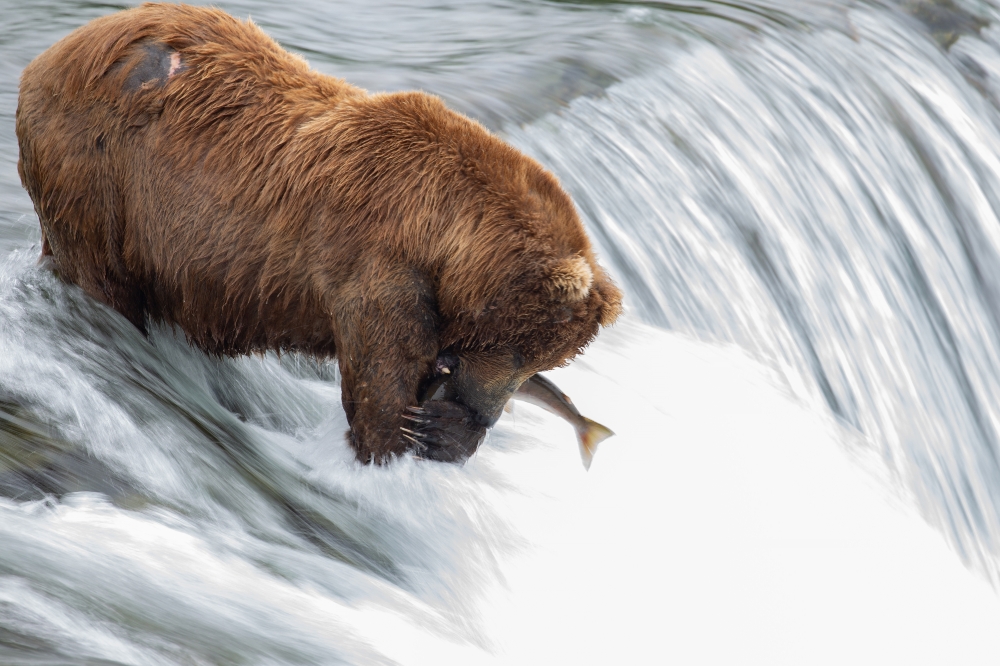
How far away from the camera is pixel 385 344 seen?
3.21 meters

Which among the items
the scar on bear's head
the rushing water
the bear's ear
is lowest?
the rushing water

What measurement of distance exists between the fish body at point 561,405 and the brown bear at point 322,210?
0.24m

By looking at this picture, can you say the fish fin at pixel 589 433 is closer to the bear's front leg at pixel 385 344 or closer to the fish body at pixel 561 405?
the fish body at pixel 561 405

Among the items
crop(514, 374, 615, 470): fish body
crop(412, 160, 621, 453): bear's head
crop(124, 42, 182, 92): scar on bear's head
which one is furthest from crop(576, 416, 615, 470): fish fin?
crop(124, 42, 182, 92): scar on bear's head

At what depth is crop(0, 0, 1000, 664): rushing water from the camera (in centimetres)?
288

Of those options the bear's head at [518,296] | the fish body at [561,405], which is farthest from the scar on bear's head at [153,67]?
the fish body at [561,405]

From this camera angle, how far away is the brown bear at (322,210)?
3.21 m

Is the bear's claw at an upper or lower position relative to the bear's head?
lower

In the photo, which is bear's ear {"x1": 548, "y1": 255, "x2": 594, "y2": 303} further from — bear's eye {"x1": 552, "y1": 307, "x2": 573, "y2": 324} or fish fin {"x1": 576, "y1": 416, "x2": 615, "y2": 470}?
fish fin {"x1": 576, "y1": 416, "x2": 615, "y2": 470}

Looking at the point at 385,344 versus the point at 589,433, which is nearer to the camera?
the point at 385,344

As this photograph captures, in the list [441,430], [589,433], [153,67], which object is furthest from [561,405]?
[153,67]

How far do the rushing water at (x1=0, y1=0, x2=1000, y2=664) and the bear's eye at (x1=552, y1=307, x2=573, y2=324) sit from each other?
70 centimetres

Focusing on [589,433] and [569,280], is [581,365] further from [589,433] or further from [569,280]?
[569,280]

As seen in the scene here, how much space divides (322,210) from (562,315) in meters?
0.78
